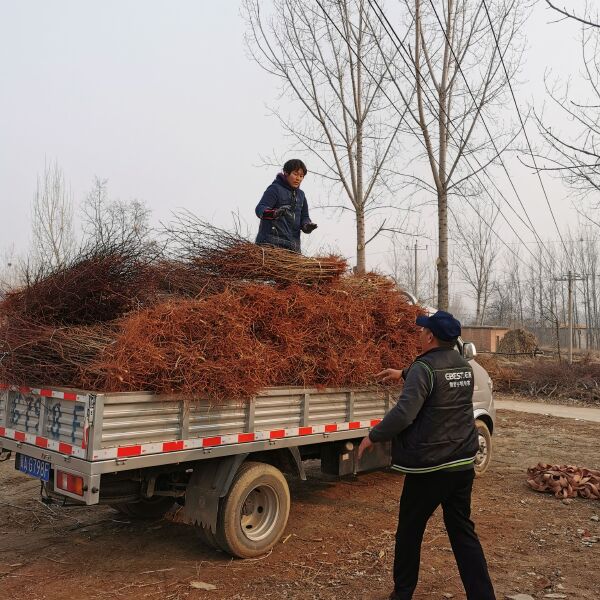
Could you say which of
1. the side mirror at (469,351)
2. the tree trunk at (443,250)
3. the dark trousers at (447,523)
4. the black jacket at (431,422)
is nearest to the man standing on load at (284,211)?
the side mirror at (469,351)

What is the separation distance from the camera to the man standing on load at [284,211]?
238 inches

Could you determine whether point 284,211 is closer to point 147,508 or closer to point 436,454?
point 147,508

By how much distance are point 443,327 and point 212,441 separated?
1840 millimetres

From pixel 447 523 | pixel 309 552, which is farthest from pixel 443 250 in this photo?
pixel 447 523

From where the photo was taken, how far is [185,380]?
3.94m

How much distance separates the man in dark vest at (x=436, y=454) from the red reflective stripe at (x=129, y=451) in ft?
4.84

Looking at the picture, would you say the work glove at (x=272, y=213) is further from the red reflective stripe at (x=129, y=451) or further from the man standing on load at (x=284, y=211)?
the red reflective stripe at (x=129, y=451)

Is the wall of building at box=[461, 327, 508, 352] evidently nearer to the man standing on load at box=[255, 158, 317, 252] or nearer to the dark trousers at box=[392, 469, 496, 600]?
the man standing on load at box=[255, 158, 317, 252]

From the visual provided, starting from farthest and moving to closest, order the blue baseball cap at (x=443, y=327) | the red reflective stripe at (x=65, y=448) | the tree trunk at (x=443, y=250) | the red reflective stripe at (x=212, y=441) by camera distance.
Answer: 1. the tree trunk at (x=443, y=250)
2. the red reflective stripe at (x=212, y=441)
3. the red reflective stripe at (x=65, y=448)
4. the blue baseball cap at (x=443, y=327)

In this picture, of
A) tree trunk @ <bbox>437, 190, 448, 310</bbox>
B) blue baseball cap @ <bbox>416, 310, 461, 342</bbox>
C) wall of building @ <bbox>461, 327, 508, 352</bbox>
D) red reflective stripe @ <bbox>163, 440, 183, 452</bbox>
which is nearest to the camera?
blue baseball cap @ <bbox>416, 310, 461, 342</bbox>

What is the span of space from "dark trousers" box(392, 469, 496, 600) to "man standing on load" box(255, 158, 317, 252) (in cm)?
316

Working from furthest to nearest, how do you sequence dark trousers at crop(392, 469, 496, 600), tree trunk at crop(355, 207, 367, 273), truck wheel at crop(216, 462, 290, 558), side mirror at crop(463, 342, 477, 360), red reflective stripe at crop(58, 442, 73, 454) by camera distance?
1. tree trunk at crop(355, 207, 367, 273)
2. side mirror at crop(463, 342, 477, 360)
3. truck wheel at crop(216, 462, 290, 558)
4. red reflective stripe at crop(58, 442, 73, 454)
5. dark trousers at crop(392, 469, 496, 600)

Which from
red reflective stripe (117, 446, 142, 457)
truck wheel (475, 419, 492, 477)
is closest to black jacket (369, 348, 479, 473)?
red reflective stripe (117, 446, 142, 457)

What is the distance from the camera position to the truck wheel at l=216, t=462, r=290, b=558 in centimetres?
430
